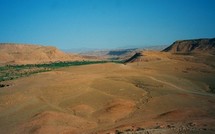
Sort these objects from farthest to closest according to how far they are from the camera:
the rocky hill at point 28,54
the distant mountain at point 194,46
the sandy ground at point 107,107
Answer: the rocky hill at point 28,54 → the distant mountain at point 194,46 → the sandy ground at point 107,107

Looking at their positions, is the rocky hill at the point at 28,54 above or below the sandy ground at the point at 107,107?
above

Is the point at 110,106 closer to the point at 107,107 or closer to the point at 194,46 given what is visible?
the point at 107,107

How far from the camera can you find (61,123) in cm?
2720

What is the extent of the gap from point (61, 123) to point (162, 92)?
15156mm

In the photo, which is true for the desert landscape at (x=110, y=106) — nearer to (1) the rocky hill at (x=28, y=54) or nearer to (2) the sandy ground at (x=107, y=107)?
(2) the sandy ground at (x=107, y=107)

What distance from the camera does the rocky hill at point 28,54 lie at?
123 m

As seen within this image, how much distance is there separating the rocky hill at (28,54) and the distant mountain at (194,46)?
4954cm

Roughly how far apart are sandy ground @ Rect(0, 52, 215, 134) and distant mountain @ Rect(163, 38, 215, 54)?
7026cm

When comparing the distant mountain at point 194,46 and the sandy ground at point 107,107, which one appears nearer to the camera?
the sandy ground at point 107,107

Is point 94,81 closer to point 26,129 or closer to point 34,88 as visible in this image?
point 34,88

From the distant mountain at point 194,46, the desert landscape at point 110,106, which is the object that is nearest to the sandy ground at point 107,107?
the desert landscape at point 110,106

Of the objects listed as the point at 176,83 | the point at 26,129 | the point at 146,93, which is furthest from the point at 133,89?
the point at 26,129

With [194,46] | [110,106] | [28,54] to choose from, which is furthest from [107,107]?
[28,54]

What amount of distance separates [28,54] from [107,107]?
105221mm
